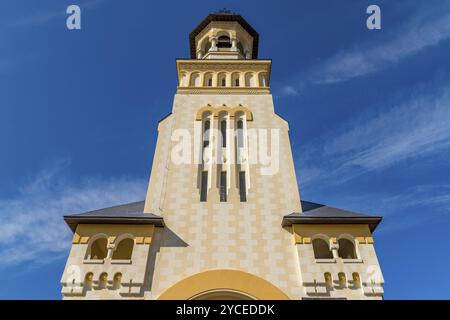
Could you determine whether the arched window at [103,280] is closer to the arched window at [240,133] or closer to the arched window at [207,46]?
the arched window at [240,133]

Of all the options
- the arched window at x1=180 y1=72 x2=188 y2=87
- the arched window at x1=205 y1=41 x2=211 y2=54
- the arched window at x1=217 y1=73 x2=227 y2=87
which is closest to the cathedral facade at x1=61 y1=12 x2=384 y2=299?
the arched window at x1=180 y1=72 x2=188 y2=87

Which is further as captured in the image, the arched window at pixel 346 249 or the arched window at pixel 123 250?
the arched window at pixel 346 249

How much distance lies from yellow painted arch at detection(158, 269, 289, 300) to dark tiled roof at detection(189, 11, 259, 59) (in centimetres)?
2590

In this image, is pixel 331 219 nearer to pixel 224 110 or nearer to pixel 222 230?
pixel 222 230

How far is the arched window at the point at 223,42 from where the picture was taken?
33.1 meters

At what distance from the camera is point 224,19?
3381 centimetres

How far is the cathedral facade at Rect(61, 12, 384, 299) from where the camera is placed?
15.7m

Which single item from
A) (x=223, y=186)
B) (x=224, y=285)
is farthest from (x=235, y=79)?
(x=224, y=285)

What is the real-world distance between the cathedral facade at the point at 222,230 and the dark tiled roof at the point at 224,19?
13.3 meters

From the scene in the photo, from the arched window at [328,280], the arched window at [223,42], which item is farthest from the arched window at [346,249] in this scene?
the arched window at [223,42]

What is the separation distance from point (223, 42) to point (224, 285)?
25.4 metres

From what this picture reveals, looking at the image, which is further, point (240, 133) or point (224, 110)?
point (224, 110)

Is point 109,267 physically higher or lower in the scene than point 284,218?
lower
